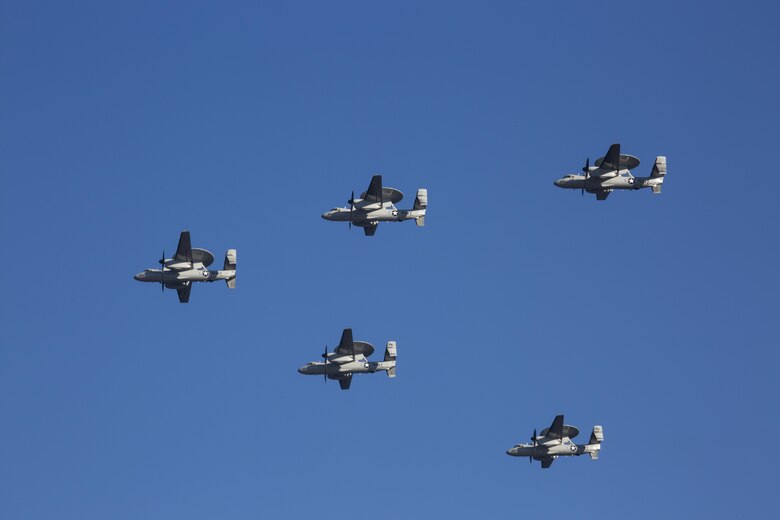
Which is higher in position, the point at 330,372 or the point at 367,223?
the point at 367,223

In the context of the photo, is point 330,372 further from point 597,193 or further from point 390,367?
point 597,193

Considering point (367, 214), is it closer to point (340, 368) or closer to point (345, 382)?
point (340, 368)

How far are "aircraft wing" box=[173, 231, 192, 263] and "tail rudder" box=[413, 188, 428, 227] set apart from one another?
2870 cm

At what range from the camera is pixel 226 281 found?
6201 inches

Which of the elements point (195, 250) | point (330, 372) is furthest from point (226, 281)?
point (330, 372)

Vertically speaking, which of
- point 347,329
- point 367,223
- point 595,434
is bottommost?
point 595,434

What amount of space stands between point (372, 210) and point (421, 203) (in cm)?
779

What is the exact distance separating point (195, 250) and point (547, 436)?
50.5 meters

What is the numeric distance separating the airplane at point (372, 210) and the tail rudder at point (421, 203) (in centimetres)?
293

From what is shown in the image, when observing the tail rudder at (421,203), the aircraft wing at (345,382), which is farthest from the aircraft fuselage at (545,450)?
the tail rudder at (421,203)

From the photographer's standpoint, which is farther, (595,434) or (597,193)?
(595,434)

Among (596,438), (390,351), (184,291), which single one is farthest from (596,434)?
(184,291)

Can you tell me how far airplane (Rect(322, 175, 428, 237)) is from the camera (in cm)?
15875

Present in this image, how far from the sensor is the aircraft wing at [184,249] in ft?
496
